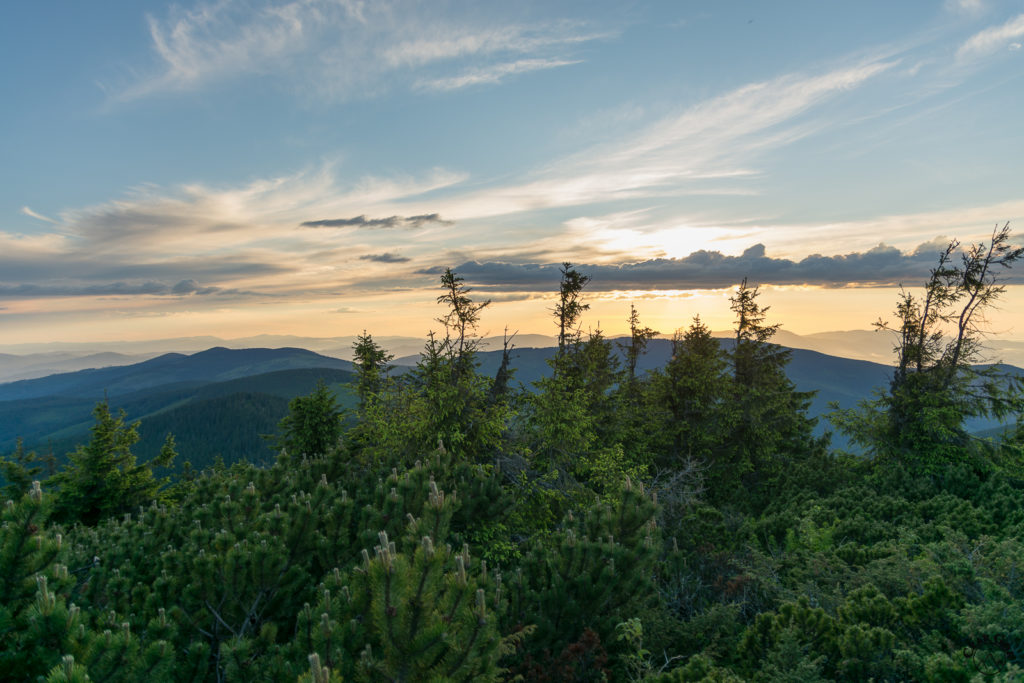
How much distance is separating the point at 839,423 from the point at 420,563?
2616 centimetres

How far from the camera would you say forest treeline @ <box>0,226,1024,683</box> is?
4090 millimetres

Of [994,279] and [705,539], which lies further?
[994,279]

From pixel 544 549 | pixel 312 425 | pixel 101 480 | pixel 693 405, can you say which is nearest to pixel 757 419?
pixel 693 405

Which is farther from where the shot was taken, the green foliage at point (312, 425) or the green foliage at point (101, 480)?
the green foliage at point (312, 425)

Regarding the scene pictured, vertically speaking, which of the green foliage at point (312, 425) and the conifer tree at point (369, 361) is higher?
the conifer tree at point (369, 361)

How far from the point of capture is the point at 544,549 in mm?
8273

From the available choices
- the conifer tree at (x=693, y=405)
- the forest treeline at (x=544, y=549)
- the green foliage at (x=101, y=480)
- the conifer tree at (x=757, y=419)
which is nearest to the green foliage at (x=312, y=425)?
the forest treeline at (x=544, y=549)

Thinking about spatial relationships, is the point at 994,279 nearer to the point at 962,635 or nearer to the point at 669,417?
the point at 669,417

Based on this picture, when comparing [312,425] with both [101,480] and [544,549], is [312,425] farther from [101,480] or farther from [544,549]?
[544,549]

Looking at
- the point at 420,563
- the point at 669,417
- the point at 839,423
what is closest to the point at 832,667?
the point at 420,563

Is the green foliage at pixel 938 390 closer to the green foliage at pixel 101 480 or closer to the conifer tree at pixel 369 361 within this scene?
the conifer tree at pixel 369 361

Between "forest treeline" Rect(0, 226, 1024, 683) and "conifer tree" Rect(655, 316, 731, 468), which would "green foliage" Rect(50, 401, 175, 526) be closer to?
"forest treeline" Rect(0, 226, 1024, 683)

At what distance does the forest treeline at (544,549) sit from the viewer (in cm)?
409

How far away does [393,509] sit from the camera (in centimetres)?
728
